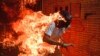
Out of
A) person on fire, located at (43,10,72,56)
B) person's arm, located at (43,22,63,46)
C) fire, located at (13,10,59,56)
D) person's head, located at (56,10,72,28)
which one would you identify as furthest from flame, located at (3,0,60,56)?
person's head, located at (56,10,72,28)

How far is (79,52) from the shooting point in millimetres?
11117

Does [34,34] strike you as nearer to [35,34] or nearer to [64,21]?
[35,34]

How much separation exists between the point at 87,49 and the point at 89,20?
111 centimetres

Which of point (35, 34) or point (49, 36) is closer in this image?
point (49, 36)

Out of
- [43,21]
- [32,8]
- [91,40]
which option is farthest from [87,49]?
[32,8]

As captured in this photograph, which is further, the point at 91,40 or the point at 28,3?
the point at 28,3

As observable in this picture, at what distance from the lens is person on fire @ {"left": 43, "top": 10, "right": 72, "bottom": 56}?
8.01 meters

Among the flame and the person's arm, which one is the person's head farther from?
the flame

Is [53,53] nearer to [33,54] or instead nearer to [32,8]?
[33,54]

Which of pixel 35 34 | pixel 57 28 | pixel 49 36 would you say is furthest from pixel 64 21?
pixel 35 34

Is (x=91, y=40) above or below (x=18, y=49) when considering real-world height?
above

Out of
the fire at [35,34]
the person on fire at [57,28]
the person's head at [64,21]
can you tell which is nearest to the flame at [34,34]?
the fire at [35,34]

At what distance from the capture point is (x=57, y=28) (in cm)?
838

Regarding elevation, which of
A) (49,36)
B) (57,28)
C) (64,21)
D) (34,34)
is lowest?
(34,34)
